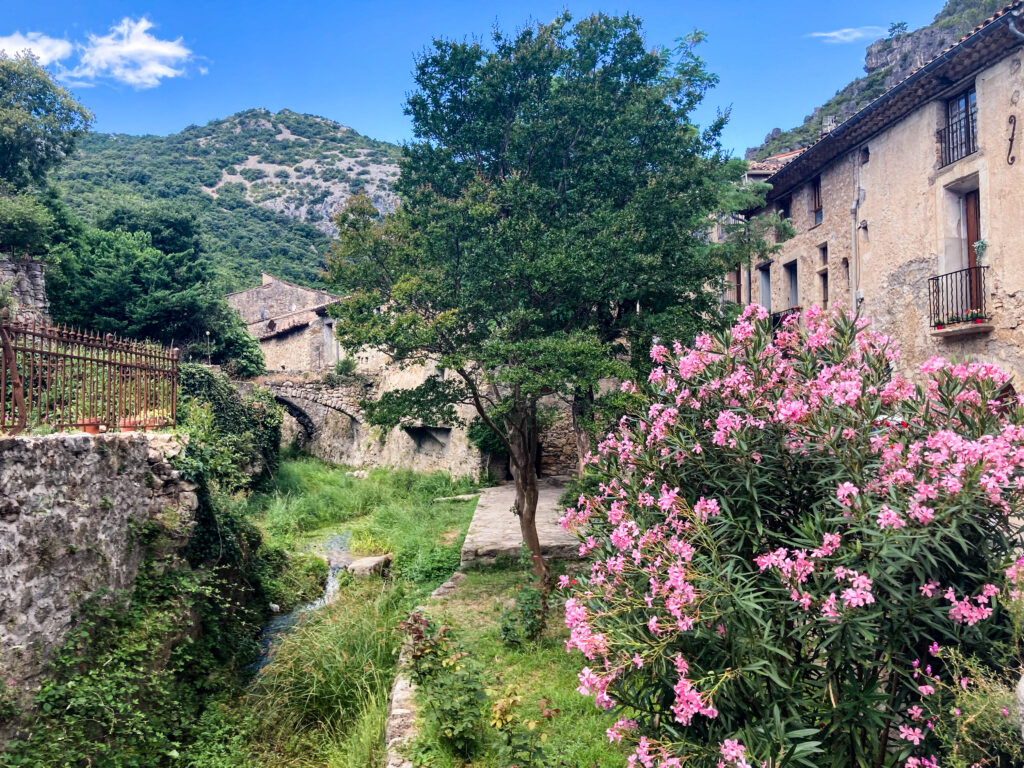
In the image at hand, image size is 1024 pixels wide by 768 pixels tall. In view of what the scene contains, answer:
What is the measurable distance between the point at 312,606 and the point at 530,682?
16.7 ft

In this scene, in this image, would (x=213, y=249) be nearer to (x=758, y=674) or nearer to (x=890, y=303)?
(x=890, y=303)

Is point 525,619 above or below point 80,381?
below

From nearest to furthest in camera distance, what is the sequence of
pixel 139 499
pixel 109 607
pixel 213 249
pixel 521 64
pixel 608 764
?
pixel 608 764, pixel 109 607, pixel 139 499, pixel 521 64, pixel 213 249

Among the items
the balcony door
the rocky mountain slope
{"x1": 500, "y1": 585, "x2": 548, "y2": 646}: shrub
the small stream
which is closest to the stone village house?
the small stream

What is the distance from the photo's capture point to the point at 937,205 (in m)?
12.5

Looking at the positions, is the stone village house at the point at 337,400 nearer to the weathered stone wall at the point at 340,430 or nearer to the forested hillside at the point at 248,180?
the weathered stone wall at the point at 340,430

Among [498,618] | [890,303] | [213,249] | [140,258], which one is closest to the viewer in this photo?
[498,618]

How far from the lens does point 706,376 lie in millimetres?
3467

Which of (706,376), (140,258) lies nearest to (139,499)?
(706,376)

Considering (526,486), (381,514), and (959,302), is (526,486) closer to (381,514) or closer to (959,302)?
(381,514)

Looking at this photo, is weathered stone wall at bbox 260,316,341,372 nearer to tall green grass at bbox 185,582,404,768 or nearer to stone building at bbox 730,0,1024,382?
stone building at bbox 730,0,1024,382

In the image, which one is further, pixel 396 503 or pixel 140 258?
pixel 140 258

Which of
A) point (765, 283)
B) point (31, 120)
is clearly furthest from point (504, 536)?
point (31, 120)

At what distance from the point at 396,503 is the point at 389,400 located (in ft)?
27.2
